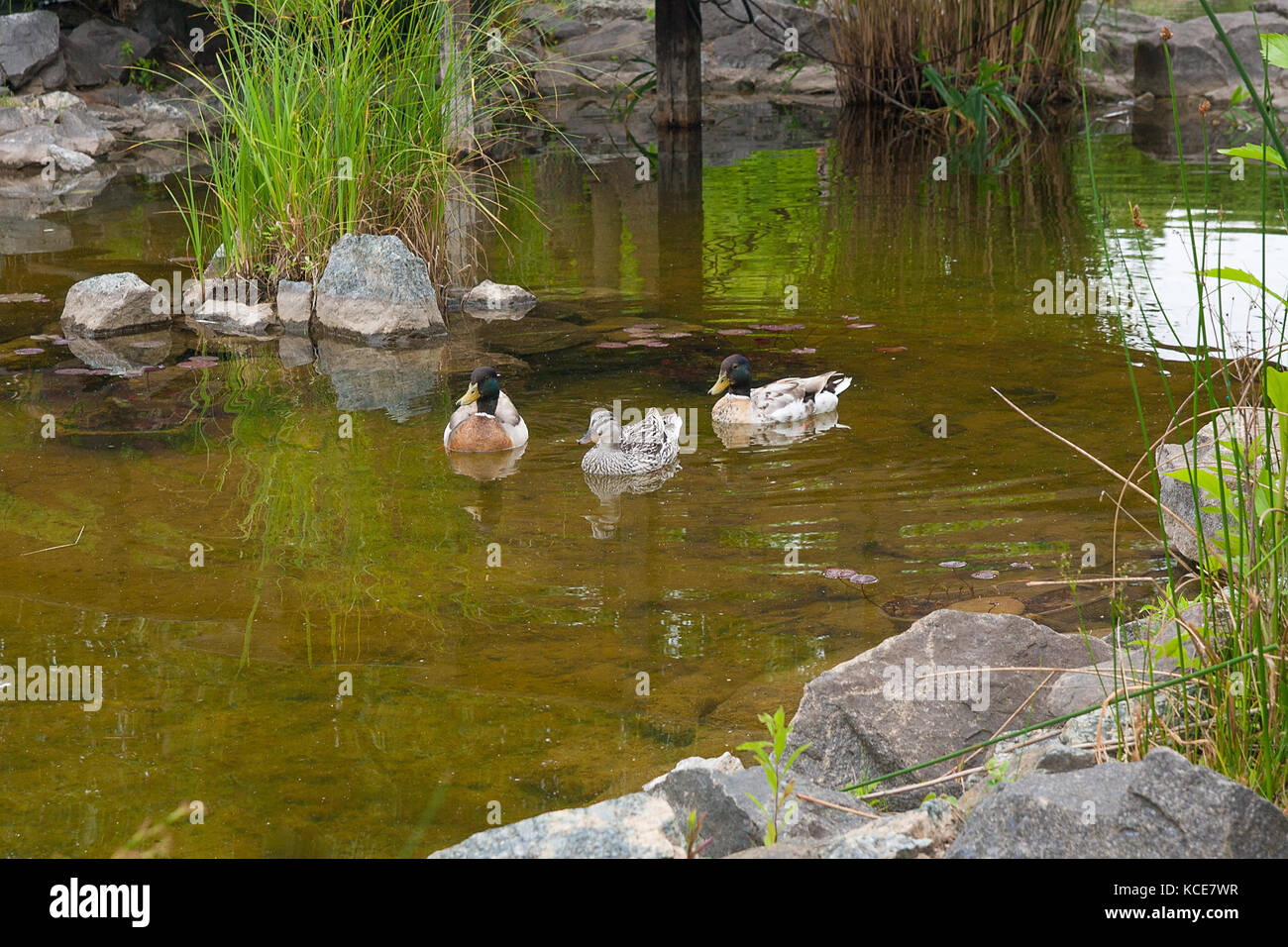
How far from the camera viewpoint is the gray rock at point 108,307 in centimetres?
853

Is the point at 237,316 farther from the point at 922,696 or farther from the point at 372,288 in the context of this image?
the point at 922,696

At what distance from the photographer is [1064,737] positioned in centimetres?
314

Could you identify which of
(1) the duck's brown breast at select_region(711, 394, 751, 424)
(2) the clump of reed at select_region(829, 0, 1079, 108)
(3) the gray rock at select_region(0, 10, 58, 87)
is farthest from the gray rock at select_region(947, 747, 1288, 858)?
(3) the gray rock at select_region(0, 10, 58, 87)

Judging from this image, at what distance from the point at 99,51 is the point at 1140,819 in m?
18.6

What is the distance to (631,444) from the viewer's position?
6.22 m

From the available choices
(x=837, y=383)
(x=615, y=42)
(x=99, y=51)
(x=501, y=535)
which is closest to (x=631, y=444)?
(x=501, y=535)

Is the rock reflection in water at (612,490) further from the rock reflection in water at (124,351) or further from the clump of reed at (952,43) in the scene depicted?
the clump of reed at (952,43)

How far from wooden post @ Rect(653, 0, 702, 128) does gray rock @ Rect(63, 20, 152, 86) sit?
7.09 meters

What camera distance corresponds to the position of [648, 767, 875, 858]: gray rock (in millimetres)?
2744

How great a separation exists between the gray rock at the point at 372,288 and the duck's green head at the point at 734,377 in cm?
245

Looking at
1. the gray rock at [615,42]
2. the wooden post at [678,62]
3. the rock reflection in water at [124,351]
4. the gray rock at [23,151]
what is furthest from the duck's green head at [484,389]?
the gray rock at [615,42]

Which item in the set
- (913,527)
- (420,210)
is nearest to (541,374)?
(420,210)

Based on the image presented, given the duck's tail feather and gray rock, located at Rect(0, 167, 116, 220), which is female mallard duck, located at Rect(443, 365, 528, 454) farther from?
gray rock, located at Rect(0, 167, 116, 220)

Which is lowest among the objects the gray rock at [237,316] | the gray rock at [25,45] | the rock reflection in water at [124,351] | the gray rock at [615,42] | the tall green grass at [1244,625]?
the tall green grass at [1244,625]
